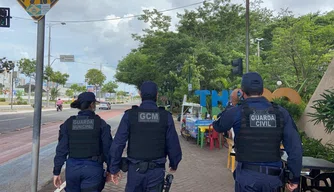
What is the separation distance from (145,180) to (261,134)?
1.26 meters

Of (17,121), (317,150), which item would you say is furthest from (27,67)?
(317,150)

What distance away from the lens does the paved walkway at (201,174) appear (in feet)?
20.6

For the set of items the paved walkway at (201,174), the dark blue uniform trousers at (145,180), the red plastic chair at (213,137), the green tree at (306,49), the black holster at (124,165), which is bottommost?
the paved walkway at (201,174)

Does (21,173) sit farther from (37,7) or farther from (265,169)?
(265,169)

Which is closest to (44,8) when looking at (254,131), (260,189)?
(254,131)

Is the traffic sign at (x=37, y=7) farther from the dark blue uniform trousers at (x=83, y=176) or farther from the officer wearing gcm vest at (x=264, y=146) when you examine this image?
the officer wearing gcm vest at (x=264, y=146)

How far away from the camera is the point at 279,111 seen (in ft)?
10.3

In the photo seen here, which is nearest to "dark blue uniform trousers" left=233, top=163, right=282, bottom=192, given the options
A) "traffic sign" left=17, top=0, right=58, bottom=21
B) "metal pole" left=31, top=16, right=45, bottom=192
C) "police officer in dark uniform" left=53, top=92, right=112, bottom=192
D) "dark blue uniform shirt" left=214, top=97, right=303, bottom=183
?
"dark blue uniform shirt" left=214, top=97, right=303, bottom=183

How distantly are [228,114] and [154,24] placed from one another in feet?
97.6

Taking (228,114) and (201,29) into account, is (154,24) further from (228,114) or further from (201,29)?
(228,114)

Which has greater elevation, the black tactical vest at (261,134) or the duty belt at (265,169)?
the black tactical vest at (261,134)

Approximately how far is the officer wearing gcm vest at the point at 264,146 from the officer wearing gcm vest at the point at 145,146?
0.80 metres

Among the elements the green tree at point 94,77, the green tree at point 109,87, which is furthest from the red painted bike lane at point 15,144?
the green tree at point 109,87

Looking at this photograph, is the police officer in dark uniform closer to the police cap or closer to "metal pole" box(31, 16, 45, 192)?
"metal pole" box(31, 16, 45, 192)
